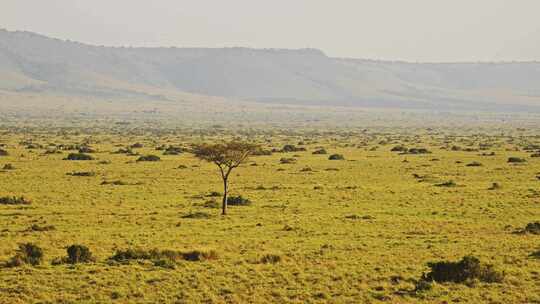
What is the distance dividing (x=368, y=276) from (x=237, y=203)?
13.6m

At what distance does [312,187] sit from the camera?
37.6 m

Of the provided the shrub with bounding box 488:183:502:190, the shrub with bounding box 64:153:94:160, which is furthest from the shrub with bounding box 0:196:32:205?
the shrub with bounding box 64:153:94:160

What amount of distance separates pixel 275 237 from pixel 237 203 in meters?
8.03

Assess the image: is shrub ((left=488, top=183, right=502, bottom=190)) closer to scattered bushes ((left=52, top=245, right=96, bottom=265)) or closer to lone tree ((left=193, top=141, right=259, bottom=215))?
lone tree ((left=193, top=141, right=259, bottom=215))

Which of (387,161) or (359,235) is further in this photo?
(387,161)

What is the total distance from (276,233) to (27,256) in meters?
8.11

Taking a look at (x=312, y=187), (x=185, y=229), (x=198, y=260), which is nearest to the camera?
(x=198, y=260)

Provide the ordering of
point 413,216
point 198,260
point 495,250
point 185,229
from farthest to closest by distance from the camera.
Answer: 1. point 413,216
2. point 185,229
3. point 495,250
4. point 198,260

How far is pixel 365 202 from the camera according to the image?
103ft

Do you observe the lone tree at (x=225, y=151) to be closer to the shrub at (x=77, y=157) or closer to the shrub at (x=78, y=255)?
the shrub at (x=78, y=255)

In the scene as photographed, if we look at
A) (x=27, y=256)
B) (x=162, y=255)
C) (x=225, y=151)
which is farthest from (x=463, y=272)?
(x=225, y=151)

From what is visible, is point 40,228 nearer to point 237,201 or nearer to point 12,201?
point 12,201

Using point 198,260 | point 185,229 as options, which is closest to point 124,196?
point 185,229

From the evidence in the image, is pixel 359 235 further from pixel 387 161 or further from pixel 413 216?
pixel 387 161
